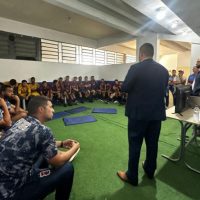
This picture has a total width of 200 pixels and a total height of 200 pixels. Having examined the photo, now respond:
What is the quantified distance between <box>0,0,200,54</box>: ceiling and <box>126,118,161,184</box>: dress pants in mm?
2588

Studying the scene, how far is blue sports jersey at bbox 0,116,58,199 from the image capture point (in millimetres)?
991

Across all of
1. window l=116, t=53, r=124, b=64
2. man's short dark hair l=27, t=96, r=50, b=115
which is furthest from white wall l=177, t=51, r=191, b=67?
man's short dark hair l=27, t=96, r=50, b=115

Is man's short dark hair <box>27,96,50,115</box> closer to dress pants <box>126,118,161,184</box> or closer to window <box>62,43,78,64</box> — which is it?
dress pants <box>126,118,161,184</box>

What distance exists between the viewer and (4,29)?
18.0 feet

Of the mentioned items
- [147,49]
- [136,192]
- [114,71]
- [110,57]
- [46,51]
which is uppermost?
[110,57]

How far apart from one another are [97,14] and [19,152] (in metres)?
4.48

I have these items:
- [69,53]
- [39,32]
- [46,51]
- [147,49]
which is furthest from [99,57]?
[147,49]

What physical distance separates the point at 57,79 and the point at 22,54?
1608 millimetres

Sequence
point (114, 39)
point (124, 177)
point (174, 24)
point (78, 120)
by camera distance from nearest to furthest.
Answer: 1. point (124, 177)
2. point (78, 120)
3. point (174, 24)
4. point (114, 39)

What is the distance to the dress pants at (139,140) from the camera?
1.69m

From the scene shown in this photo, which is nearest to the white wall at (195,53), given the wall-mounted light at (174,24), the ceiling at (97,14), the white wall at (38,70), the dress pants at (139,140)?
the ceiling at (97,14)

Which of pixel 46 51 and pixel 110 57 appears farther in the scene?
pixel 110 57

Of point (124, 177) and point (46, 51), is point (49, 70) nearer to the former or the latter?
point (46, 51)

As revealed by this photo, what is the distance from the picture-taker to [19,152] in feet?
3.27
